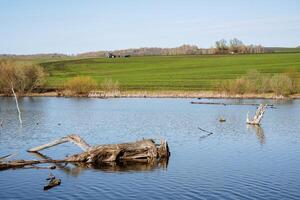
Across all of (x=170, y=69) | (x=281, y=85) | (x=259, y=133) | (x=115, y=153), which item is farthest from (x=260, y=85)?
(x=115, y=153)

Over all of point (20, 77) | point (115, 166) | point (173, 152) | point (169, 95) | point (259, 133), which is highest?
point (20, 77)

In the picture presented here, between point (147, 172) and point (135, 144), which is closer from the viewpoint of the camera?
point (147, 172)

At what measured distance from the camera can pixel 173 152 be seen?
3962cm

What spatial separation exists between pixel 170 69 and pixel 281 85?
49.1 meters

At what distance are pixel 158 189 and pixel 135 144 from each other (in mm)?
7850

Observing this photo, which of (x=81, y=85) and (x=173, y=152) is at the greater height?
(x=81, y=85)

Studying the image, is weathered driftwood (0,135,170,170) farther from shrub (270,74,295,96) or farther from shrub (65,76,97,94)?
shrub (65,76,97,94)

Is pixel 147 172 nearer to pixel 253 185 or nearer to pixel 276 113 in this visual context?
pixel 253 185

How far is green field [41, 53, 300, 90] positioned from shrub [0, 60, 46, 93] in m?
7.14

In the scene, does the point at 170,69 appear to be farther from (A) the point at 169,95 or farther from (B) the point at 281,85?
(B) the point at 281,85

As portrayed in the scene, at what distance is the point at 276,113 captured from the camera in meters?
69.6

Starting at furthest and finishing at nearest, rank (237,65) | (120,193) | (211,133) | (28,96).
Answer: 1. (237,65)
2. (28,96)
3. (211,133)
4. (120,193)

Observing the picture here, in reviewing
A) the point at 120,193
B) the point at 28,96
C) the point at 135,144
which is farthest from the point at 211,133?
the point at 28,96

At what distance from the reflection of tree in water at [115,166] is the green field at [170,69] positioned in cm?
7102
